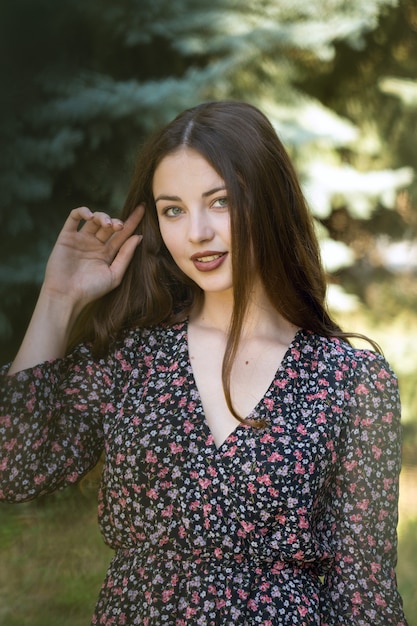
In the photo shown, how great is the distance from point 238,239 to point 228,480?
1.43 feet

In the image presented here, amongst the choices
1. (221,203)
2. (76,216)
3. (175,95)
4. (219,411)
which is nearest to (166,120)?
(175,95)

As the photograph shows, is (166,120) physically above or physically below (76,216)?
above

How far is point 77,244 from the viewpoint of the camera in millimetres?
1704

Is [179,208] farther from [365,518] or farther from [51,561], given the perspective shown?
[51,561]

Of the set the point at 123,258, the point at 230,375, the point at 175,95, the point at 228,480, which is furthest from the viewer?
the point at 175,95

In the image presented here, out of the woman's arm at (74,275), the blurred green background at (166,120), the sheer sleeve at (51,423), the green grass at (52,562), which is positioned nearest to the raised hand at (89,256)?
the woman's arm at (74,275)

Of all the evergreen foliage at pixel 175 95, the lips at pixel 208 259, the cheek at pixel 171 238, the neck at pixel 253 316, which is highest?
the evergreen foliage at pixel 175 95

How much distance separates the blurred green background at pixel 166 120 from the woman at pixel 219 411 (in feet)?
1.11

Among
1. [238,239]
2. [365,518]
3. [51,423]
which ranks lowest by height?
[365,518]

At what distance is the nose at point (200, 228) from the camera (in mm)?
1538

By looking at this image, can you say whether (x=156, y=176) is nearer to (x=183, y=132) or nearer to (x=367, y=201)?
(x=183, y=132)

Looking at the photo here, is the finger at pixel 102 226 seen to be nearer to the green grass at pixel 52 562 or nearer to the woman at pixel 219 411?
the woman at pixel 219 411

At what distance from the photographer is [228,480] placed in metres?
1.53

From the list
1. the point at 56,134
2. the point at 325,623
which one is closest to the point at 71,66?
the point at 56,134
